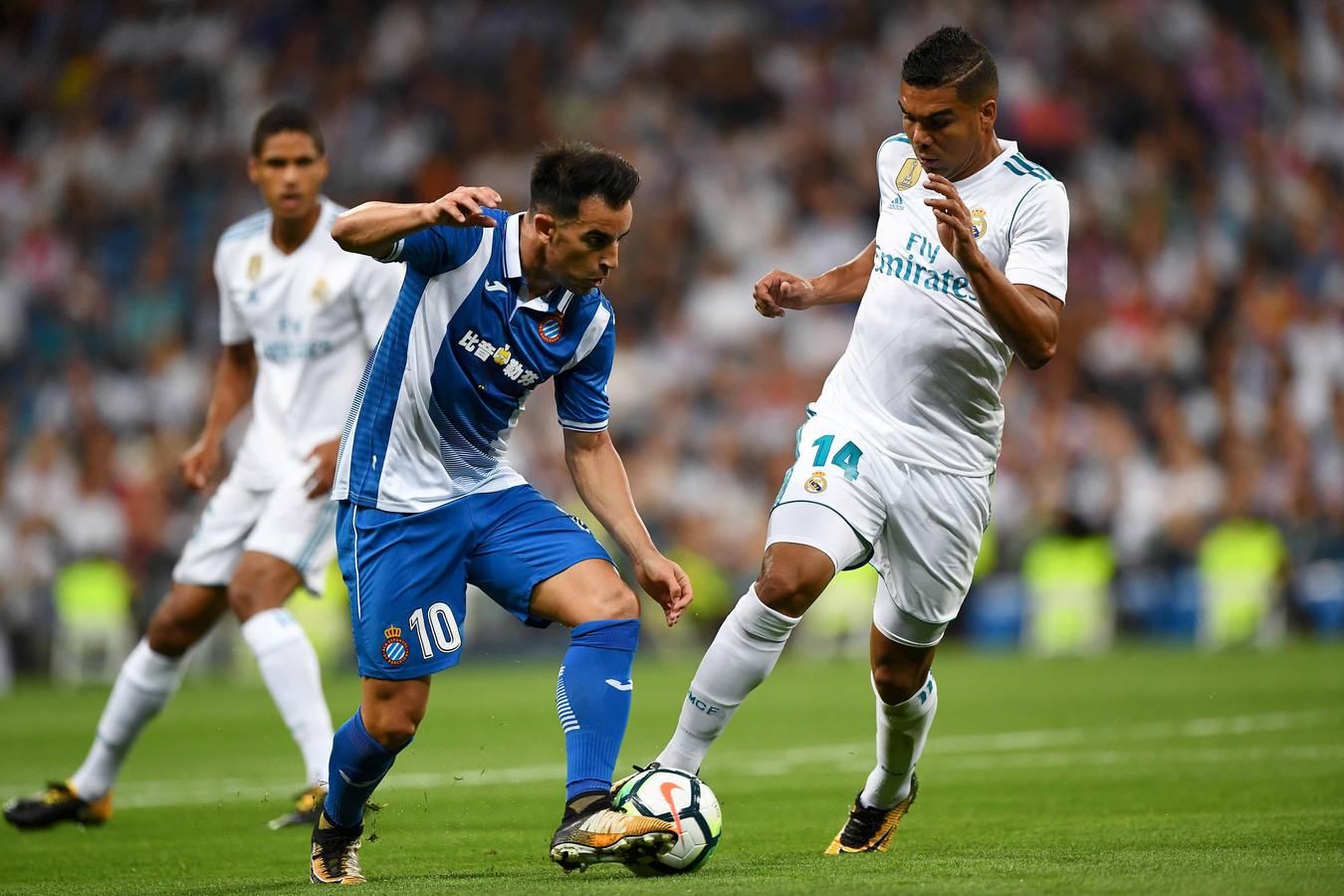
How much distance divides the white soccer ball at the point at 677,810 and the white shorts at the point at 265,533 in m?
2.62

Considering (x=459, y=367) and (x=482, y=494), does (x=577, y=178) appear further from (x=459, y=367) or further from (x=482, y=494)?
(x=482, y=494)

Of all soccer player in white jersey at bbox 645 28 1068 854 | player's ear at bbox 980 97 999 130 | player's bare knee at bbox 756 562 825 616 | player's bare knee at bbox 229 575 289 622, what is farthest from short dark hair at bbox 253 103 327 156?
player's bare knee at bbox 756 562 825 616

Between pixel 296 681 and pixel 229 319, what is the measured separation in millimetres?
1685

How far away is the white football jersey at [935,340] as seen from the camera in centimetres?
579

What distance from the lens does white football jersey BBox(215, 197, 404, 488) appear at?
7.62 meters

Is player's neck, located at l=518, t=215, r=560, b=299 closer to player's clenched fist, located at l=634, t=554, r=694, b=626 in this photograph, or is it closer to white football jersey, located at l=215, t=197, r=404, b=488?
player's clenched fist, located at l=634, t=554, r=694, b=626

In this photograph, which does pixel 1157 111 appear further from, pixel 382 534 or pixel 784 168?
pixel 382 534

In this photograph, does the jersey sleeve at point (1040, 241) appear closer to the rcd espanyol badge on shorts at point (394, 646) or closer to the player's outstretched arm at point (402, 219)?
the player's outstretched arm at point (402, 219)

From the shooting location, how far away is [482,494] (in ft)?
18.3

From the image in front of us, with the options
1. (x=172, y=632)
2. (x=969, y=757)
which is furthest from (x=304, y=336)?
(x=969, y=757)

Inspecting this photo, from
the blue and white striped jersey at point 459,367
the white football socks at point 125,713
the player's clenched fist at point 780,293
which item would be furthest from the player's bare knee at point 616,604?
the white football socks at point 125,713

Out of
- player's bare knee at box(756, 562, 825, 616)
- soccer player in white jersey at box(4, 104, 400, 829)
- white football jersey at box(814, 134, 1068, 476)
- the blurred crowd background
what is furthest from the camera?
the blurred crowd background

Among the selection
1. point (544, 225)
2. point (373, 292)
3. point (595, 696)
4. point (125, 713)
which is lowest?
point (125, 713)

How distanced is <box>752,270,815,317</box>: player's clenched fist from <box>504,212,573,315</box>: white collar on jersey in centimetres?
91
